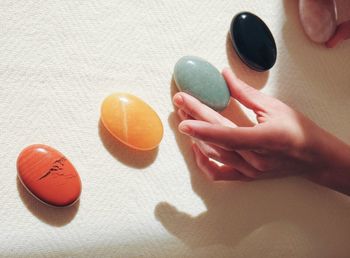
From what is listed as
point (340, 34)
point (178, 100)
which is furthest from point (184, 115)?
point (340, 34)

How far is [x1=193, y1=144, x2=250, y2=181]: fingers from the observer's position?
1.65 feet

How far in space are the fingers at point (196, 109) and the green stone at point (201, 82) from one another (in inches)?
0.6

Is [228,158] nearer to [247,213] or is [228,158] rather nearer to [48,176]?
[247,213]

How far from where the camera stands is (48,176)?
0.43 metres

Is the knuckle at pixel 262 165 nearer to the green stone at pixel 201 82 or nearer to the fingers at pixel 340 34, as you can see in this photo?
the green stone at pixel 201 82

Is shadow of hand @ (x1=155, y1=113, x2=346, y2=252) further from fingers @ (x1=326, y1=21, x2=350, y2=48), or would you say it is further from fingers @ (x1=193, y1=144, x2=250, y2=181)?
fingers @ (x1=326, y1=21, x2=350, y2=48)

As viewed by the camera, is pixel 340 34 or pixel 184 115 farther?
pixel 340 34

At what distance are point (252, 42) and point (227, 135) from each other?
0.17m

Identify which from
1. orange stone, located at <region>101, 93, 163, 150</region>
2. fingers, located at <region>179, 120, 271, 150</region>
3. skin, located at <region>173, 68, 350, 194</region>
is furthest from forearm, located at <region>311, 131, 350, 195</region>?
orange stone, located at <region>101, 93, 163, 150</region>

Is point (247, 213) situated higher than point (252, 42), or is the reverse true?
point (252, 42)

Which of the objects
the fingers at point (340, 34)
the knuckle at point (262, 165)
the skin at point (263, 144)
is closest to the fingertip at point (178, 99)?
the skin at point (263, 144)

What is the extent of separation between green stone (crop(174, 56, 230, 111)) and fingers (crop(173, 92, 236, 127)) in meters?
0.01

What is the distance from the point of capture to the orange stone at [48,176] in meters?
0.43

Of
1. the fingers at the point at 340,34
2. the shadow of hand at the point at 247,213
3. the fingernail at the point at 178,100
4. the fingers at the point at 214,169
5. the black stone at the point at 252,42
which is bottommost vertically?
the shadow of hand at the point at 247,213
